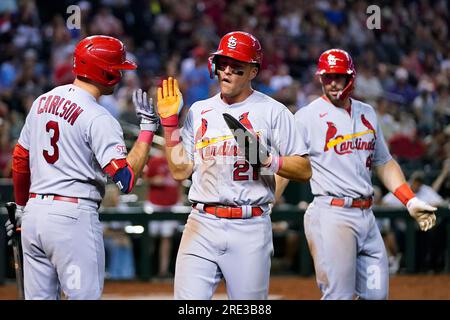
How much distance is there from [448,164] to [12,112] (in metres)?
6.32

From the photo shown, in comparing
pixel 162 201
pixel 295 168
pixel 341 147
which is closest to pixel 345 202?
pixel 341 147

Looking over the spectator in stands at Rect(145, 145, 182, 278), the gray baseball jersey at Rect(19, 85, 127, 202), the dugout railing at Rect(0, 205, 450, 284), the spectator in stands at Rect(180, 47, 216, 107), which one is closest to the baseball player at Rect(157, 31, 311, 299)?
the gray baseball jersey at Rect(19, 85, 127, 202)

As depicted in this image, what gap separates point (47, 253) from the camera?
5.77m

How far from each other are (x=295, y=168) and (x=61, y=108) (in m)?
1.48

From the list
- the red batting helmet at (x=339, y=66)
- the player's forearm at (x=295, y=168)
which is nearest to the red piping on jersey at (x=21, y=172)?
the player's forearm at (x=295, y=168)

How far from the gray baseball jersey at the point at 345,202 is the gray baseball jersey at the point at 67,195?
1.87 m

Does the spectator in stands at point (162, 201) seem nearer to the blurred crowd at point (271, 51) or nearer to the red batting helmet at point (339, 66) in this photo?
the blurred crowd at point (271, 51)

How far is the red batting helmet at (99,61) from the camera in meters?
5.94

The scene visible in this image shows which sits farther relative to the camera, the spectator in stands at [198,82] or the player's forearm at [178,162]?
the spectator in stands at [198,82]

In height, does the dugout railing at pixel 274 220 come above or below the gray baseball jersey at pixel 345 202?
below

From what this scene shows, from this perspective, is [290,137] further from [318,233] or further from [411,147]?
[411,147]

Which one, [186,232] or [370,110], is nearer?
[186,232]
